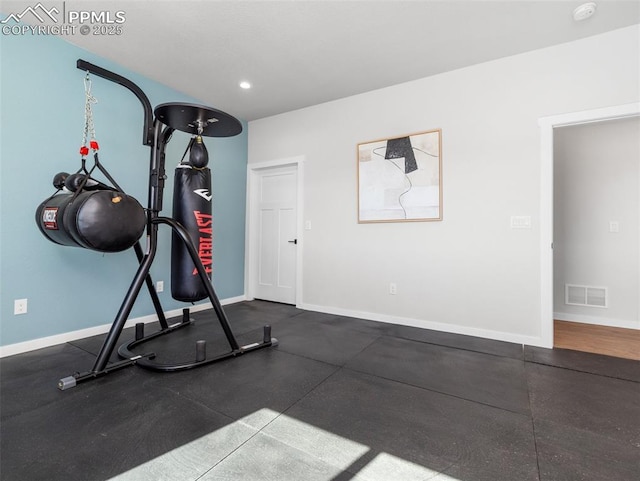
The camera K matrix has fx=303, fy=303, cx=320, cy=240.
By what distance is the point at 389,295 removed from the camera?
3648 millimetres

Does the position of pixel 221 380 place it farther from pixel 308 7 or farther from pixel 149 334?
pixel 308 7

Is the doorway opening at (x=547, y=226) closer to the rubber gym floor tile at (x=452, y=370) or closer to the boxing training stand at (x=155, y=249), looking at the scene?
the rubber gym floor tile at (x=452, y=370)

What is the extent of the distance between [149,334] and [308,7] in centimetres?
327

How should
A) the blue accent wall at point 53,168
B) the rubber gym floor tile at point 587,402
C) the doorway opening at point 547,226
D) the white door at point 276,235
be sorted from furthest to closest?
the white door at point 276,235, the doorway opening at point 547,226, the blue accent wall at point 53,168, the rubber gym floor tile at point 587,402

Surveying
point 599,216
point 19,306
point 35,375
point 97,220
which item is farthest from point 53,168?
point 599,216

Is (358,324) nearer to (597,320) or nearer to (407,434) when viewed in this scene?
(407,434)

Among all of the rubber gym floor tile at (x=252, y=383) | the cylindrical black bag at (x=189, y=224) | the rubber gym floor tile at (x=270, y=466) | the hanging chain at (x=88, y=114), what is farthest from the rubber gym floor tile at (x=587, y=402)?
the hanging chain at (x=88, y=114)

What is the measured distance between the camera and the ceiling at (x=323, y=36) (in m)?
2.38

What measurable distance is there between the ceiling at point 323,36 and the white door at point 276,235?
4.69 feet

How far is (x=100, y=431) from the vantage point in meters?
1.52

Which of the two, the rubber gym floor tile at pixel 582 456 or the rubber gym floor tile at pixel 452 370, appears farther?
the rubber gym floor tile at pixel 452 370

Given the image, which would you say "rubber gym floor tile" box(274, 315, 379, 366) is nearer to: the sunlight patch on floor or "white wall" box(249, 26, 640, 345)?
"white wall" box(249, 26, 640, 345)

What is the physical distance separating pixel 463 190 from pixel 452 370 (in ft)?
6.08

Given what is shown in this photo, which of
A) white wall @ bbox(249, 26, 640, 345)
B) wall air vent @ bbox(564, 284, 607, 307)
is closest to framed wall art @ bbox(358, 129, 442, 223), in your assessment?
white wall @ bbox(249, 26, 640, 345)
